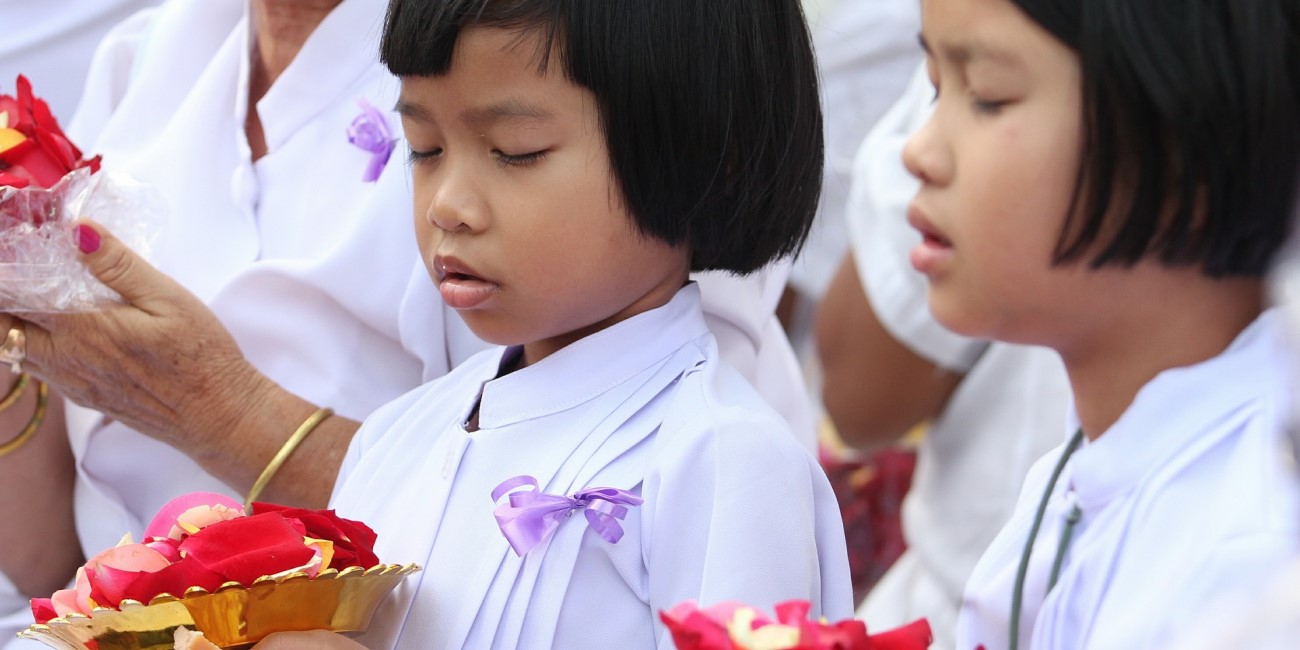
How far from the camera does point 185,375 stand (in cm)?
206

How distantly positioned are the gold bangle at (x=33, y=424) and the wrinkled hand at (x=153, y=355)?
197 mm

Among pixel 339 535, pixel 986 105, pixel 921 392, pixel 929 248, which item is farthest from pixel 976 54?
pixel 921 392

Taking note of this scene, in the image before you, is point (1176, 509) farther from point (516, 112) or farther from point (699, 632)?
point (516, 112)

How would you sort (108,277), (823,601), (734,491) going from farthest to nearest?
(108,277) < (823,601) < (734,491)

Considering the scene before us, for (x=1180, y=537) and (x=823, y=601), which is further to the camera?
(x=823, y=601)

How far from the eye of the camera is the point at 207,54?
2.49 m

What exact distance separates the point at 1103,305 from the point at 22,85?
1511 millimetres

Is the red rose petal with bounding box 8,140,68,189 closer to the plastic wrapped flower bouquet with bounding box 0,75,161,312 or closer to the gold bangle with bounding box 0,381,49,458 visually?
the plastic wrapped flower bouquet with bounding box 0,75,161,312

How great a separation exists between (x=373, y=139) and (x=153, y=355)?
0.43 metres

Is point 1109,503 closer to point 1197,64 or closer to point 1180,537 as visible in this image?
point 1180,537

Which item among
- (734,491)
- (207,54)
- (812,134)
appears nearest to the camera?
(734,491)

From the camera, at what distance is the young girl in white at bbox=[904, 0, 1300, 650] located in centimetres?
113

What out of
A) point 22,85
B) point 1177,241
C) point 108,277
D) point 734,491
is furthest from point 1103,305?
point 22,85

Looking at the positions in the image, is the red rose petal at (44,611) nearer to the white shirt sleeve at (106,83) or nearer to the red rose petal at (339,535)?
the red rose petal at (339,535)
